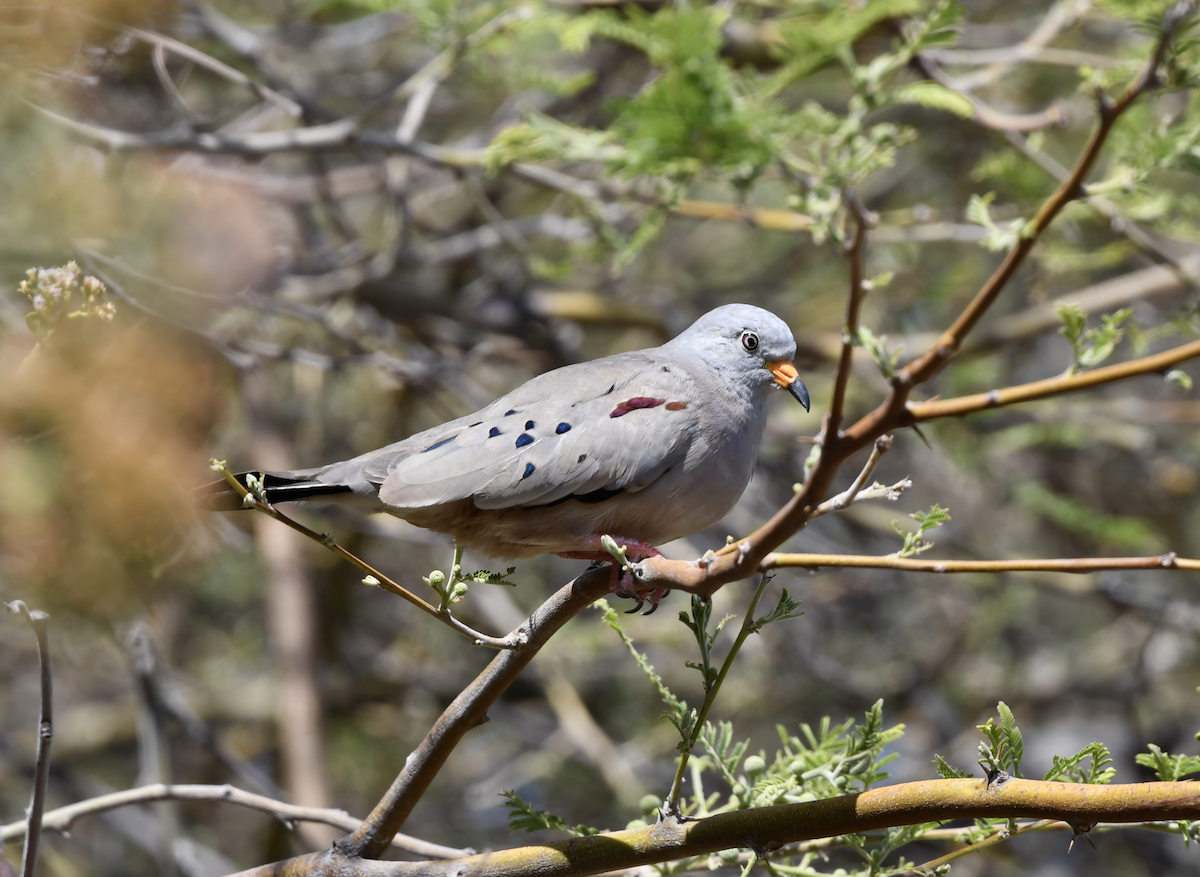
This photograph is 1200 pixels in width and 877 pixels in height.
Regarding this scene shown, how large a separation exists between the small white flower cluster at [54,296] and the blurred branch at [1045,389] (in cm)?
133

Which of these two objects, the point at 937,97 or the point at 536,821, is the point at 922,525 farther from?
the point at 937,97

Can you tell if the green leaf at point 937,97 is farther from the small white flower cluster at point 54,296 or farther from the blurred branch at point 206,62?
the small white flower cluster at point 54,296

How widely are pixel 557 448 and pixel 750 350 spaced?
72 centimetres

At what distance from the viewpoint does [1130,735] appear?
5.91m

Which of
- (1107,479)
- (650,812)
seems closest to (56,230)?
(650,812)

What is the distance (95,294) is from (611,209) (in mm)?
3188

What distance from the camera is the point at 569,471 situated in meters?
2.64

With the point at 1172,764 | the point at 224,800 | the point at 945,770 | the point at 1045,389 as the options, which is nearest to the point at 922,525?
the point at 1045,389

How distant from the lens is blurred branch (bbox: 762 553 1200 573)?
156 cm

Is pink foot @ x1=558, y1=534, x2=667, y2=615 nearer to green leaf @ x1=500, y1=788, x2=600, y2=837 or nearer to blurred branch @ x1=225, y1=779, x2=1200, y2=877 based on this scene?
green leaf @ x1=500, y1=788, x2=600, y2=837

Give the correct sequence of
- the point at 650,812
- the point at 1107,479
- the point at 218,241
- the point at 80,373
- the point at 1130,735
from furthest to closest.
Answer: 1. the point at 1107,479
2. the point at 1130,735
3. the point at 650,812
4. the point at 218,241
5. the point at 80,373

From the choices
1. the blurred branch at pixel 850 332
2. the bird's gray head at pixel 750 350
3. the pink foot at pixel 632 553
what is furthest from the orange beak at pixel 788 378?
the blurred branch at pixel 850 332

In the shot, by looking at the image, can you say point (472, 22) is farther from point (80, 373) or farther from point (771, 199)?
point (771, 199)

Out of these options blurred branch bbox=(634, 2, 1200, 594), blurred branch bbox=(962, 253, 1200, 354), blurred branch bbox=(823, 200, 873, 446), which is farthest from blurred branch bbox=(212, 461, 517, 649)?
blurred branch bbox=(962, 253, 1200, 354)
